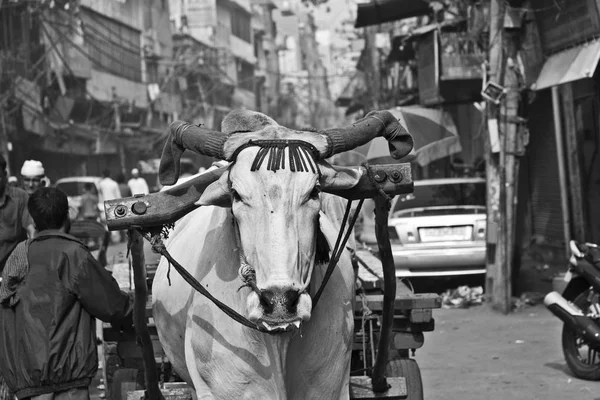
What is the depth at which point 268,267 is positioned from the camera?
10.9 ft

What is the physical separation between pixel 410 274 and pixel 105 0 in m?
29.7

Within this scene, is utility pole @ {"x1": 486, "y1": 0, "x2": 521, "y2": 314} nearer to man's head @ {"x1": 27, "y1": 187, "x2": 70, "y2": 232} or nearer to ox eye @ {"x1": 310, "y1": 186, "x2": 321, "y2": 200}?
man's head @ {"x1": 27, "y1": 187, "x2": 70, "y2": 232}

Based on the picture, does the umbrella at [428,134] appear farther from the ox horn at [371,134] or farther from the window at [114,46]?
the window at [114,46]

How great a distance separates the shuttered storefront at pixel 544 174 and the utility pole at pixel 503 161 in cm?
362

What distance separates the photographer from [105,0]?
3959cm

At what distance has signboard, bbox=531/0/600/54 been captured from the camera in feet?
38.2

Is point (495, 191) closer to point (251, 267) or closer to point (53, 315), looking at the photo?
point (53, 315)

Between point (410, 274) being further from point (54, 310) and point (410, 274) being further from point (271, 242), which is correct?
point (271, 242)

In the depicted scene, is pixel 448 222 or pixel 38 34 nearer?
pixel 448 222

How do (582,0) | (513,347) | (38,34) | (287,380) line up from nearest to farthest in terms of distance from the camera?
(287,380) < (513,347) < (582,0) < (38,34)

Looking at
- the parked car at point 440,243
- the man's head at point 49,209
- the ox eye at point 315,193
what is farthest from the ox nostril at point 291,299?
the parked car at point 440,243

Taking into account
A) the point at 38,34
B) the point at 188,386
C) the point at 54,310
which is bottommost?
the point at 188,386

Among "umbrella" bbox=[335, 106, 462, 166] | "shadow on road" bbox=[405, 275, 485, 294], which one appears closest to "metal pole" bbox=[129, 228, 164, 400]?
"shadow on road" bbox=[405, 275, 485, 294]

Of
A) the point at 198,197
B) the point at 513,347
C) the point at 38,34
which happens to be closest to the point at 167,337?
the point at 198,197
